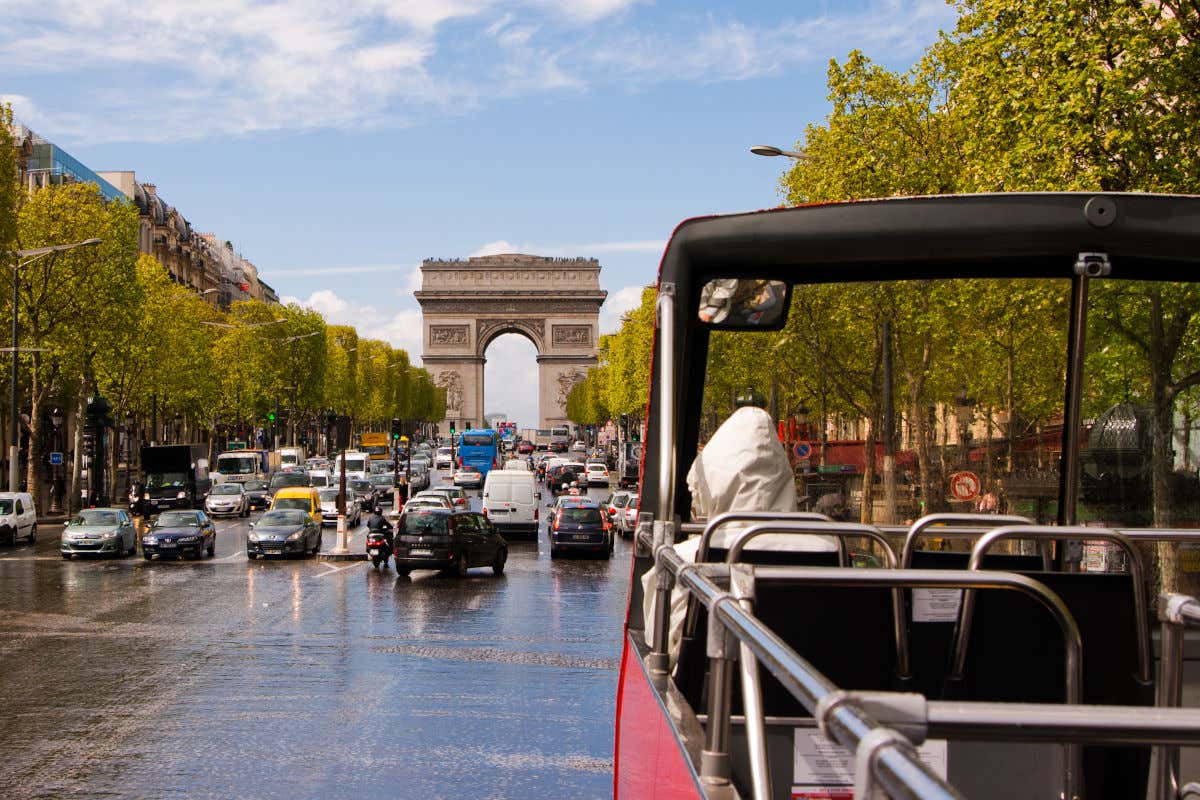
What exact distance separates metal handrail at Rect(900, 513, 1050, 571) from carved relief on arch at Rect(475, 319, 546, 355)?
137254 mm

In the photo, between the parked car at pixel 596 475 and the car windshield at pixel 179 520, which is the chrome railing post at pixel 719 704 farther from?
the parked car at pixel 596 475

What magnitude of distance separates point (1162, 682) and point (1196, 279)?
54.9 inches

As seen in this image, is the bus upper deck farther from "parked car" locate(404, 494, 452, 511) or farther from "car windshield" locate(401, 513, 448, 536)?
"parked car" locate(404, 494, 452, 511)

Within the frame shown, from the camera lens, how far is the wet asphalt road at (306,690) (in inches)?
407

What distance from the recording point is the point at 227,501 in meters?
54.7

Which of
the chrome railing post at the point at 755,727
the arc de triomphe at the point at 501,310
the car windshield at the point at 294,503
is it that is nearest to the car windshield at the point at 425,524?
the car windshield at the point at 294,503

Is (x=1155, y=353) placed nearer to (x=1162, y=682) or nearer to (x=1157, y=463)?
(x=1157, y=463)

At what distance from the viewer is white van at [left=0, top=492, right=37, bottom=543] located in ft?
128

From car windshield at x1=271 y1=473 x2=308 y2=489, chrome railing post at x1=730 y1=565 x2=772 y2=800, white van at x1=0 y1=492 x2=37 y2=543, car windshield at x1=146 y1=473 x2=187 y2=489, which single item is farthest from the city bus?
chrome railing post at x1=730 y1=565 x2=772 y2=800

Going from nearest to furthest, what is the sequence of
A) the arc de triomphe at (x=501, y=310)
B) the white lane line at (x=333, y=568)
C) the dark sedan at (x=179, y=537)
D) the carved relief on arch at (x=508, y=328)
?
the white lane line at (x=333, y=568) → the dark sedan at (x=179, y=537) → the arc de triomphe at (x=501, y=310) → the carved relief on arch at (x=508, y=328)

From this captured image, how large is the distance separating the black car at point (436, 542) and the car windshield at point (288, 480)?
27.7 meters

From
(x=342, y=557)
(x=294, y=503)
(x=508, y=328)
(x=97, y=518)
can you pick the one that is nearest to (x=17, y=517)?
(x=97, y=518)

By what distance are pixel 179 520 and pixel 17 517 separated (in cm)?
683

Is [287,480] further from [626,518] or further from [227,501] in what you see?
[626,518]
